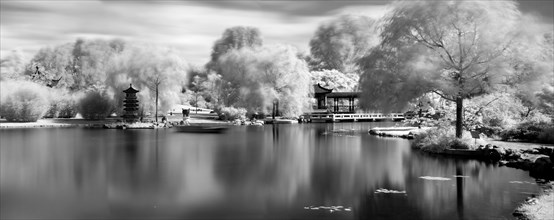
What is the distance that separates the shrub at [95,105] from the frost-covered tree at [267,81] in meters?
16.8

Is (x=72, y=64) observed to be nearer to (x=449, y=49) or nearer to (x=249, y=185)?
(x=449, y=49)

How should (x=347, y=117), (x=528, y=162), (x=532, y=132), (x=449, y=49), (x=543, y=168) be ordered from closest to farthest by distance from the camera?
(x=543, y=168), (x=528, y=162), (x=449, y=49), (x=532, y=132), (x=347, y=117)

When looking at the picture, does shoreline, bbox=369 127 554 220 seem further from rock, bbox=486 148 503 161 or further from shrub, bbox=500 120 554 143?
shrub, bbox=500 120 554 143

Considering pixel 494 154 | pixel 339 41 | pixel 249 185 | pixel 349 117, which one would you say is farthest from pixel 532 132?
pixel 339 41

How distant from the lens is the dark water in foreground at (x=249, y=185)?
13.4m

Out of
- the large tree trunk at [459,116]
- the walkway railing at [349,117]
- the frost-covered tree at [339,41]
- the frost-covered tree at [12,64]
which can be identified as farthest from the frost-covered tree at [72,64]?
the large tree trunk at [459,116]

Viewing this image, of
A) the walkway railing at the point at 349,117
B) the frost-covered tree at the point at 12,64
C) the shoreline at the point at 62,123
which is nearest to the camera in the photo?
the shoreline at the point at 62,123

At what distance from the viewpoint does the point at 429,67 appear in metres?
26.5

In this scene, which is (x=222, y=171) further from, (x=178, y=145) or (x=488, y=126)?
(x=488, y=126)

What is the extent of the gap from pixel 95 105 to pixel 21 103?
28.7 feet

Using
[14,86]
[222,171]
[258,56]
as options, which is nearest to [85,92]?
[14,86]

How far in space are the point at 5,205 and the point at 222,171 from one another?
844 centimetres

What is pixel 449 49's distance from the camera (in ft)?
90.9

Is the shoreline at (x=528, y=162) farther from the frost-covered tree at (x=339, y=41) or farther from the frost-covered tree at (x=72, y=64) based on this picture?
the frost-covered tree at (x=339, y=41)
